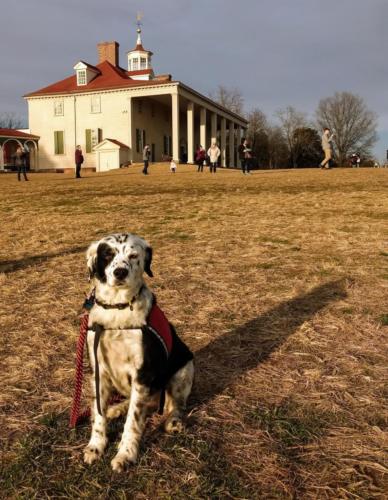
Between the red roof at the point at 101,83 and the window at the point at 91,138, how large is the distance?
4.07m

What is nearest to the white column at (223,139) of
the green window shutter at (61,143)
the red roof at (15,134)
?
the green window shutter at (61,143)

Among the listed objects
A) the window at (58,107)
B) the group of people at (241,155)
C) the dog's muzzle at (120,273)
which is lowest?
the dog's muzzle at (120,273)

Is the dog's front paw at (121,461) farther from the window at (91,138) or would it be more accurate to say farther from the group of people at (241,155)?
the window at (91,138)

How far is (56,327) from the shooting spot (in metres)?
4.72

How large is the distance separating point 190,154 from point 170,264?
131 ft

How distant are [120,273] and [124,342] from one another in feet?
1.34

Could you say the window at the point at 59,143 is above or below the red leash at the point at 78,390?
above

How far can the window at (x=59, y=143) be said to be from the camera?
160 ft

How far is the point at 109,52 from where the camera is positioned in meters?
54.0

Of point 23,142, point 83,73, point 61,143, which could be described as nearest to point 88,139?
point 61,143

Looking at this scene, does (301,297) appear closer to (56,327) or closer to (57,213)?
(56,327)

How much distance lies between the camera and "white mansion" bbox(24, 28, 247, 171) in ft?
147

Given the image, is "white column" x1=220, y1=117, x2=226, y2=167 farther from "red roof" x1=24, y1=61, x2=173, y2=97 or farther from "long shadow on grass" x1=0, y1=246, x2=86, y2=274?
"long shadow on grass" x1=0, y1=246, x2=86, y2=274

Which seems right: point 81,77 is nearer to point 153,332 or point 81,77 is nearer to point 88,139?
point 88,139
